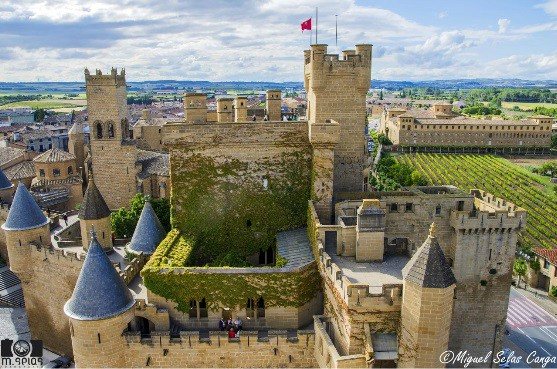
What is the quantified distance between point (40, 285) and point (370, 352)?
27707 mm

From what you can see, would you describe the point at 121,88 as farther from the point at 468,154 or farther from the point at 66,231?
the point at 468,154

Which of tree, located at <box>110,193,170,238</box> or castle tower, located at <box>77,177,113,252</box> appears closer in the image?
castle tower, located at <box>77,177,113,252</box>

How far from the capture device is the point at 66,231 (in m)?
43.2

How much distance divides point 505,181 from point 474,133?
5272cm

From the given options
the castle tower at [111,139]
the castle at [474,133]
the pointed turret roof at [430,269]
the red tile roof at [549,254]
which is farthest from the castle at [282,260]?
the castle at [474,133]

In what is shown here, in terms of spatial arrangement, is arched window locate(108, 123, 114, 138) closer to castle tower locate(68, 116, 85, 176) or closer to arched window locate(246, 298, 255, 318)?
castle tower locate(68, 116, 85, 176)

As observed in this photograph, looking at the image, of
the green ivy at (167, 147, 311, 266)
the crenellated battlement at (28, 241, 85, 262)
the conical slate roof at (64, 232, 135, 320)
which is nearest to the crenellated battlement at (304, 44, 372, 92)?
the green ivy at (167, 147, 311, 266)

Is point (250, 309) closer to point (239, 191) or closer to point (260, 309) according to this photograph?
point (260, 309)

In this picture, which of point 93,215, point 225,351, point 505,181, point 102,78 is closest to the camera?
point 225,351

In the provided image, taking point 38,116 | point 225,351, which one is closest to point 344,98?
point 225,351

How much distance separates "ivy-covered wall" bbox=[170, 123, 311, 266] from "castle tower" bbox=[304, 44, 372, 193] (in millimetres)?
2972

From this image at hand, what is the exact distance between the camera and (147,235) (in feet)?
113

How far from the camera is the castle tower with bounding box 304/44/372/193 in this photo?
32.6 meters

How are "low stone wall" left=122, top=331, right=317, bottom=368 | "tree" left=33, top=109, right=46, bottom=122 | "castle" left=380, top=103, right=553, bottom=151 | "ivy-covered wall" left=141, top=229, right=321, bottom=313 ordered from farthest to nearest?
"tree" left=33, top=109, right=46, bottom=122 < "castle" left=380, top=103, right=553, bottom=151 < "ivy-covered wall" left=141, top=229, right=321, bottom=313 < "low stone wall" left=122, top=331, right=317, bottom=368
